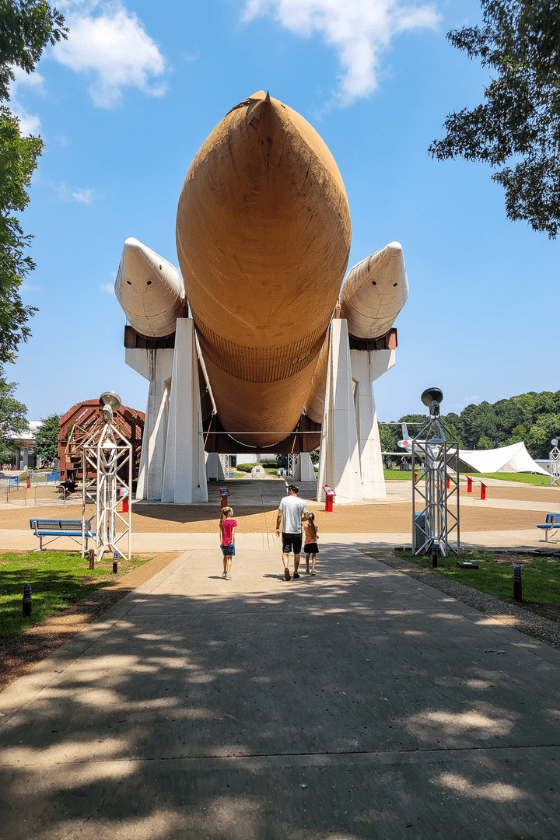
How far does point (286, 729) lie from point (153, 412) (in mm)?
21015

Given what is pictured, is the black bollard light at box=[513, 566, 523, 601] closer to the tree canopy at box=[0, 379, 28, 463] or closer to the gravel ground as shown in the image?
the gravel ground

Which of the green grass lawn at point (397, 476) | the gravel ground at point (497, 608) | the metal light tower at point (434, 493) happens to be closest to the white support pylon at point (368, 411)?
the metal light tower at point (434, 493)

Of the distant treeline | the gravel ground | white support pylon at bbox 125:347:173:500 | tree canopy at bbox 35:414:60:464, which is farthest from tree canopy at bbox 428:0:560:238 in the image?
the distant treeline

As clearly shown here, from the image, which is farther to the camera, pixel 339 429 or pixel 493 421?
pixel 493 421

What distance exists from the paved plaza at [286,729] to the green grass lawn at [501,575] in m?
1.32

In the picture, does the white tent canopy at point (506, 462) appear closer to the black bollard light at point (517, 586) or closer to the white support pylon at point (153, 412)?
the white support pylon at point (153, 412)

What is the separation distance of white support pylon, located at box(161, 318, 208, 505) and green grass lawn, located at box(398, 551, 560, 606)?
11.0m

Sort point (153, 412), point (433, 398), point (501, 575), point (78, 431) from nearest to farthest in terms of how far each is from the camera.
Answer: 1. point (501, 575)
2. point (433, 398)
3. point (153, 412)
4. point (78, 431)

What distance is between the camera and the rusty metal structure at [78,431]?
25688 mm

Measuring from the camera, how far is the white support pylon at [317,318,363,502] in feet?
62.4

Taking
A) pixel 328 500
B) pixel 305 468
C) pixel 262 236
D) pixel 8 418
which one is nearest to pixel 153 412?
pixel 328 500

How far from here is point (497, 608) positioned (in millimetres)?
5863

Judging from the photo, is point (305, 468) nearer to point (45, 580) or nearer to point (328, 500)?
point (328, 500)

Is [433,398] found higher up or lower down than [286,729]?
higher up
